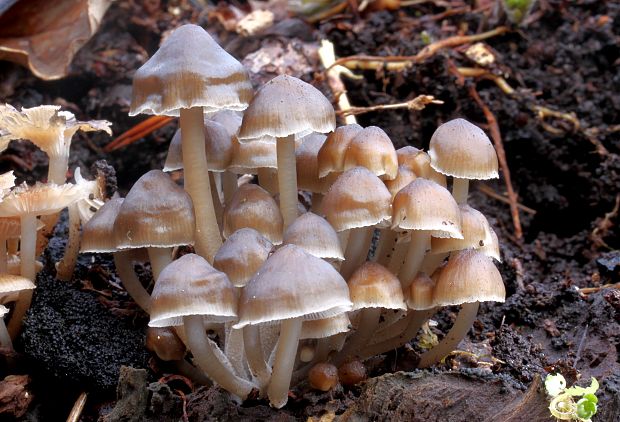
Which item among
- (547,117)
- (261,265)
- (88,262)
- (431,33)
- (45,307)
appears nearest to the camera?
(261,265)

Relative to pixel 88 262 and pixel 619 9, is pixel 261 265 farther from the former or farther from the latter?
pixel 619 9

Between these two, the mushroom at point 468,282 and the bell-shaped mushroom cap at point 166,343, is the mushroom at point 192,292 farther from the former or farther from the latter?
the mushroom at point 468,282

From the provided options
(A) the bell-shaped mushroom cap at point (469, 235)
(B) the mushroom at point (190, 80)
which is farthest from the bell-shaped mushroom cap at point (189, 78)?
(A) the bell-shaped mushroom cap at point (469, 235)

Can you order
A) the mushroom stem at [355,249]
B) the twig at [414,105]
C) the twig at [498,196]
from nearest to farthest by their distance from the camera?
the mushroom stem at [355,249] → the twig at [414,105] → the twig at [498,196]

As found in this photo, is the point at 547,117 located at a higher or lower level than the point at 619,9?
lower

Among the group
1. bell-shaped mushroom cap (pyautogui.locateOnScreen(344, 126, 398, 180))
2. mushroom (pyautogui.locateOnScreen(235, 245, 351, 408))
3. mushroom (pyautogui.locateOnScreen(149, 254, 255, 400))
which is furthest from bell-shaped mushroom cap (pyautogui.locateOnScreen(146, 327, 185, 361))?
bell-shaped mushroom cap (pyautogui.locateOnScreen(344, 126, 398, 180))

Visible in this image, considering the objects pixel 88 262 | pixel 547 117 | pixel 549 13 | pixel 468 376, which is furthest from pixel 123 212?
pixel 549 13
